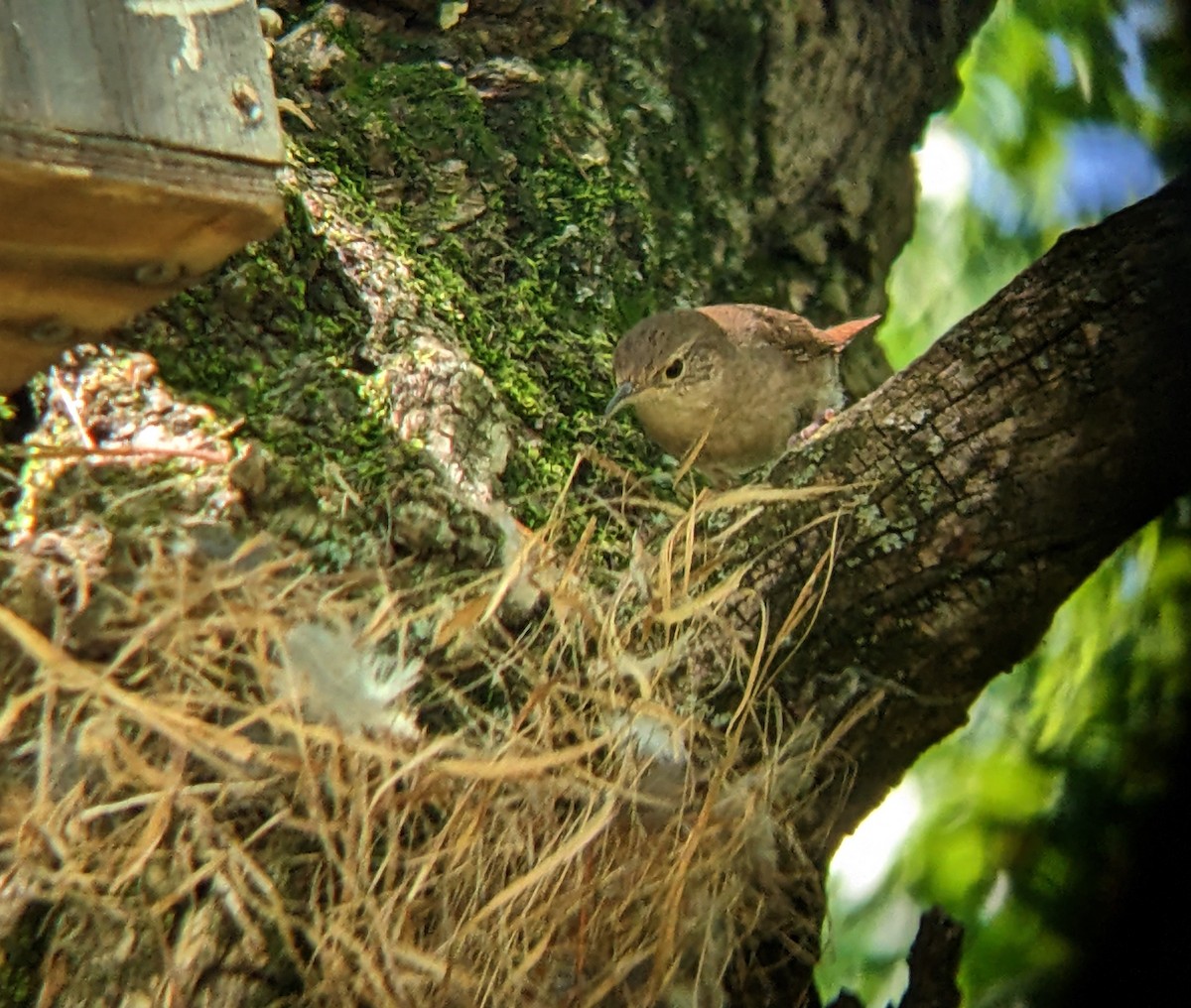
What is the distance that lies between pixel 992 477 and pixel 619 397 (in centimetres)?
98

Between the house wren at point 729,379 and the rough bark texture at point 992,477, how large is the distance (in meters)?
0.81

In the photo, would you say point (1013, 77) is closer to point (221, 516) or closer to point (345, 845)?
point (221, 516)

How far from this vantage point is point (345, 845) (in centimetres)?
174

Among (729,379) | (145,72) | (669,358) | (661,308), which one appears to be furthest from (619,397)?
(145,72)

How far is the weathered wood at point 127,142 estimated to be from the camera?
4.68 feet

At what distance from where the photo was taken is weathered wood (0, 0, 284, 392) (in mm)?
1426

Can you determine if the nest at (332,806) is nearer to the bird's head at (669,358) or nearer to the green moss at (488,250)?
the green moss at (488,250)

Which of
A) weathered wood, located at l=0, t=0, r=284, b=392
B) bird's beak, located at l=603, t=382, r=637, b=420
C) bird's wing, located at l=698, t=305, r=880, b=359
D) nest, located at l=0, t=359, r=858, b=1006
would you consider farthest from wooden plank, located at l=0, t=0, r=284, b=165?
bird's wing, located at l=698, t=305, r=880, b=359

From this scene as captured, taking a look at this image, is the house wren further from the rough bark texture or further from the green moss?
the rough bark texture

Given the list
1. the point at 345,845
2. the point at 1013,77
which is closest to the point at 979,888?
the point at 345,845

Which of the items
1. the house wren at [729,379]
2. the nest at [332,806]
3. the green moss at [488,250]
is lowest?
the nest at [332,806]

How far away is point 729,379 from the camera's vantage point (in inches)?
128

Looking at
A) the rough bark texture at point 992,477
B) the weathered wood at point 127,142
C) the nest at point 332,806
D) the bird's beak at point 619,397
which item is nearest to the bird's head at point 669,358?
the bird's beak at point 619,397

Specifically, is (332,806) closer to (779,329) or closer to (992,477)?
(992,477)
